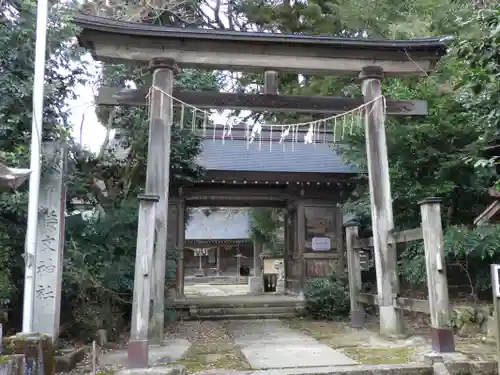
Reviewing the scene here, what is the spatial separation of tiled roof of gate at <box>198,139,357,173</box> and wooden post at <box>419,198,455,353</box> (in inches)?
241

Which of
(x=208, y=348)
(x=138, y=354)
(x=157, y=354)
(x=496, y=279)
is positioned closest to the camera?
(x=496, y=279)

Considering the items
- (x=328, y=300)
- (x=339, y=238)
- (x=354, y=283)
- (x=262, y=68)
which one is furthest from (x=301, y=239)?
(x=262, y=68)

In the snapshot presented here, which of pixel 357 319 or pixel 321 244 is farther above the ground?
pixel 321 244

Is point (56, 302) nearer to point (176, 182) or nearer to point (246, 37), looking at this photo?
point (246, 37)

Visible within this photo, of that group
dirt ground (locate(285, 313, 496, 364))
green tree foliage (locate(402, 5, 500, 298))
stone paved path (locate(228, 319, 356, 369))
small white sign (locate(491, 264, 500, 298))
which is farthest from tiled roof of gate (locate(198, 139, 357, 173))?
small white sign (locate(491, 264, 500, 298))

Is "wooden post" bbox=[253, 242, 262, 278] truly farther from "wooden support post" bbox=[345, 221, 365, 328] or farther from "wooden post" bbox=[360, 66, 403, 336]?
"wooden post" bbox=[360, 66, 403, 336]

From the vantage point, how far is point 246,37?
302 inches

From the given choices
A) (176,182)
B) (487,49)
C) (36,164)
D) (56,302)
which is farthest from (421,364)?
(176,182)

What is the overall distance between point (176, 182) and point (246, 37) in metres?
4.95

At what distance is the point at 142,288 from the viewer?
231 inches

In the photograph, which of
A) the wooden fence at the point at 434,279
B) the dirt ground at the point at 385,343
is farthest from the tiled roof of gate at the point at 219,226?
the wooden fence at the point at 434,279

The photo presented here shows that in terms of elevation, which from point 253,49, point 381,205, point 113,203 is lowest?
point 381,205

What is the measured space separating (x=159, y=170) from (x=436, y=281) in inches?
170

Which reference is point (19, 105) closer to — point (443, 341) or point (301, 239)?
point (443, 341)
